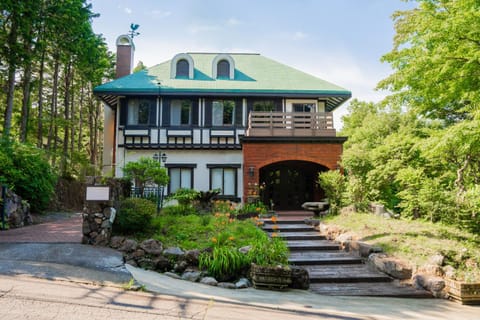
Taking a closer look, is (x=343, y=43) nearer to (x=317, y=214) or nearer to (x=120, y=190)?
(x=317, y=214)

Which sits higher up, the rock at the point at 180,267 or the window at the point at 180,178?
the window at the point at 180,178

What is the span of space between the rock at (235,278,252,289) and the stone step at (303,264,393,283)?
4.76 ft

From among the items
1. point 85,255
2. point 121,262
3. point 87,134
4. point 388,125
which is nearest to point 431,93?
point 121,262

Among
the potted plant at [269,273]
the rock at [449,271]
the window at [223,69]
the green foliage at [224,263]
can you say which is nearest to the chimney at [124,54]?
the window at [223,69]

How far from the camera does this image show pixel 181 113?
56.2ft

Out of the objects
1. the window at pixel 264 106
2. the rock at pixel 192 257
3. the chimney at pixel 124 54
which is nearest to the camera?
the rock at pixel 192 257

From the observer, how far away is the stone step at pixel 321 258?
788 centimetres

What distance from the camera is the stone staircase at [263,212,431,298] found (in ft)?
21.2

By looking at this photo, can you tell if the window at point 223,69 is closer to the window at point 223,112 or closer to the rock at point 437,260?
the window at point 223,112

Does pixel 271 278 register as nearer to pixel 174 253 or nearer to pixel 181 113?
pixel 174 253

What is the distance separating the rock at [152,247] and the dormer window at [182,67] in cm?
1225

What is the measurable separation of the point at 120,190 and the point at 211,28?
21.9ft

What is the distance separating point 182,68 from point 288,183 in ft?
28.7

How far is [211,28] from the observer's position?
1171cm
